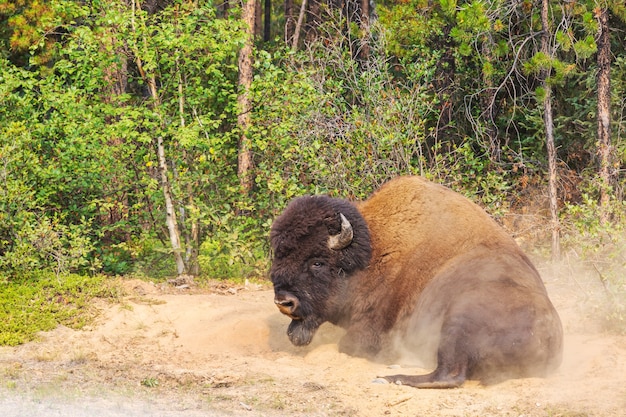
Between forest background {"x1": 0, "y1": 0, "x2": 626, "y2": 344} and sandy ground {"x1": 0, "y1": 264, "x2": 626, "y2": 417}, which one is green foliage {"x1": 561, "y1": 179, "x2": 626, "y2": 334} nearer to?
forest background {"x1": 0, "y1": 0, "x2": 626, "y2": 344}

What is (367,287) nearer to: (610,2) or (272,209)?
(272,209)

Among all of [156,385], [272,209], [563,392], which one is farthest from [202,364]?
[272,209]

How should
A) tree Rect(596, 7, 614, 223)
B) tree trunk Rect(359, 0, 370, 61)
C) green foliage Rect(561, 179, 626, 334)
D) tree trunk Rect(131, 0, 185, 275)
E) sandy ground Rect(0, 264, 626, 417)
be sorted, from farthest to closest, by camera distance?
tree trunk Rect(359, 0, 370, 61)
tree Rect(596, 7, 614, 223)
tree trunk Rect(131, 0, 185, 275)
green foliage Rect(561, 179, 626, 334)
sandy ground Rect(0, 264, 626, 417)

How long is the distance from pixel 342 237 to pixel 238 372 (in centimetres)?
170

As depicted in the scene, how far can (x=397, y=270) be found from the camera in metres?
8.34

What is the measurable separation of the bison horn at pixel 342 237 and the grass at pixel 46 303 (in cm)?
320

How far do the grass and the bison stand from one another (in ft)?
9.24

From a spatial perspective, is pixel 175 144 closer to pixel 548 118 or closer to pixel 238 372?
pixel 238 372

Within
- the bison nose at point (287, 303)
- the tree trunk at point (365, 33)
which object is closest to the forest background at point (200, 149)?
the tree trunk at point (365, 33)

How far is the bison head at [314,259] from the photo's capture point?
8.37 metres

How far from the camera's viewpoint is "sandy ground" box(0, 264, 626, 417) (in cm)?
650

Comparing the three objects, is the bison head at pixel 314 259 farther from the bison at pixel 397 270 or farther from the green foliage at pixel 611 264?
the green foliage at pixel 611 264

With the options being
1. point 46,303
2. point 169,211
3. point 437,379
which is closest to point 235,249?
point 169,211

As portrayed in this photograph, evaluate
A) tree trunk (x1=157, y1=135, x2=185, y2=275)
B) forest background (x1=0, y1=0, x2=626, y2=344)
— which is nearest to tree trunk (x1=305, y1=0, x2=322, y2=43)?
forest background (x1=0, y1=0, x2=626, y2=344)
